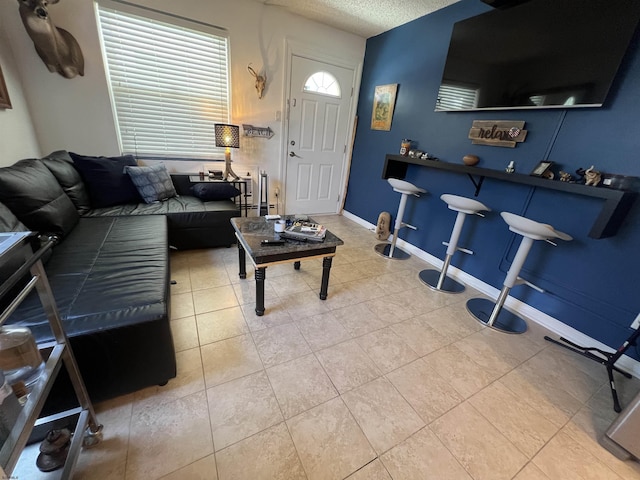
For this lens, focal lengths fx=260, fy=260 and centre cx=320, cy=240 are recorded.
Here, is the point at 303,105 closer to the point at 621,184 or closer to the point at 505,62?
the point at 505,62

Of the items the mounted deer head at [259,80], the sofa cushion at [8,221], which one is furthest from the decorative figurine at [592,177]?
the sofa cushion at [8,221]

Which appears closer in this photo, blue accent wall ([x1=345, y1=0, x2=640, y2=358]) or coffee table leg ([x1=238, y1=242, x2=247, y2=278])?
blue accent wall ([x1=345, y1=0, x2=640, y2=358])

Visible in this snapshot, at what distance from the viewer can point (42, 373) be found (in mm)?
794

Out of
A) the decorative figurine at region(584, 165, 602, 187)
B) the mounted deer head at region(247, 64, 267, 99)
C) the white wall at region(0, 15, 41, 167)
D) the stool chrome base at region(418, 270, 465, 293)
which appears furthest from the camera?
the mounted deer head at region(247, 64, 267, 99)

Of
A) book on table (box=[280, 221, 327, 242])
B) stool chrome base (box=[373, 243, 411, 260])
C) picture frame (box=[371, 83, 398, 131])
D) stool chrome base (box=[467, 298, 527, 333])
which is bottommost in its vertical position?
stool chrome base (box=[467, 298, 527, 333])

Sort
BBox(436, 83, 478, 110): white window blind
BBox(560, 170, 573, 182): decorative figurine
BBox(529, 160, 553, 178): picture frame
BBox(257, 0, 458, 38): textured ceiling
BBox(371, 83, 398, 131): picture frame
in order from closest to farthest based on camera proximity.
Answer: BBox(560, 170, 573, 182): decorative figurine
BBox(529, 160, 553, 178): picture frame
BBox(436, 83, 478, 110): white window blind
BBox(257, 0, 458, 38): textured ceiling
BBox(371, 83, 398, 131): picture frame

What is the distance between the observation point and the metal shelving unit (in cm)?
63

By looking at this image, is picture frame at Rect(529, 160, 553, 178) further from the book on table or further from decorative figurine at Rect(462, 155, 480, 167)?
the book on table

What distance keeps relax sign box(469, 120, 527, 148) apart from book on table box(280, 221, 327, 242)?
1667 mm

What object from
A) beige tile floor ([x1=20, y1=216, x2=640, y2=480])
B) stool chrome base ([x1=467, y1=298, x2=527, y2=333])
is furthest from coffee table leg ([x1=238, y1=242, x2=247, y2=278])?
stool chrome base ([x1=467, y1=298, x2=527, y2=333])

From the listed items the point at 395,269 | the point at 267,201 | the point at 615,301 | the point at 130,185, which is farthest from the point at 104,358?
the point at 615,301

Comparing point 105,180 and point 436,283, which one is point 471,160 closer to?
point 436,283

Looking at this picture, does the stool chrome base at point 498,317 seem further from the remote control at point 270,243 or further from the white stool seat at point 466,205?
the remote control at point 270,243

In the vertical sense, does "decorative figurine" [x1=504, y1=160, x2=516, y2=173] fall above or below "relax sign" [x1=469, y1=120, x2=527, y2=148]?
below
